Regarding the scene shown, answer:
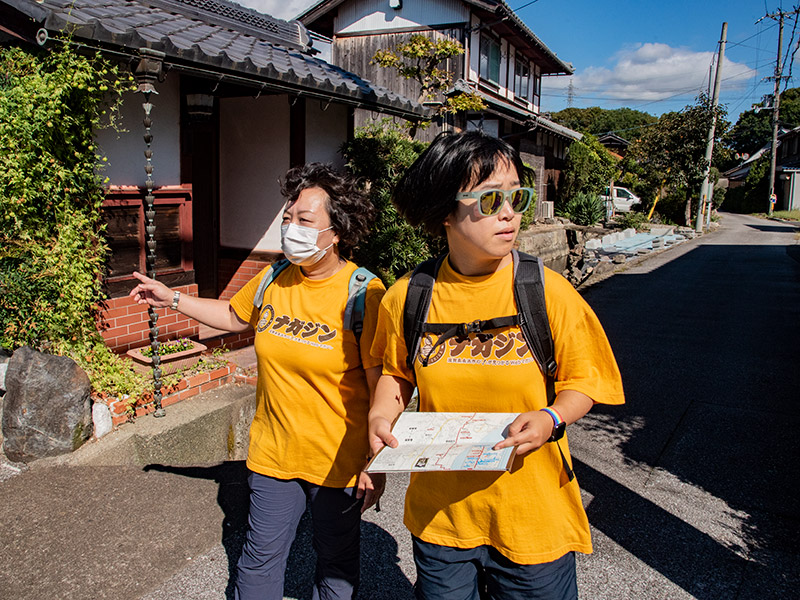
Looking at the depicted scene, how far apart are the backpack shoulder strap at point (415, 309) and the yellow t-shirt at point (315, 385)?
0.34m

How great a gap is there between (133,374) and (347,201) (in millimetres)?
2758

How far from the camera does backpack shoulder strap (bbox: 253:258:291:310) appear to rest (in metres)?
2.59

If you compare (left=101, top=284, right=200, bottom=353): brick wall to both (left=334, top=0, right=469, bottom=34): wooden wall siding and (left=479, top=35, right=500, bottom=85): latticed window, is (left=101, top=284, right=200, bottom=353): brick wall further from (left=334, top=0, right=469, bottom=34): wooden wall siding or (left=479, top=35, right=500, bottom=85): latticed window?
(left=479, top=35, right=500, bottom=85): latticed window

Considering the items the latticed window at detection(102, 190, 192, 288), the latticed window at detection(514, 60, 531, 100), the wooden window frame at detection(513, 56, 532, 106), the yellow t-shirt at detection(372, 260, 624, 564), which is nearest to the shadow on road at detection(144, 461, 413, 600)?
the yellow t-shirt at detection(372, 260, 624, 564)

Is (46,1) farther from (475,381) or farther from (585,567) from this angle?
(585,567)

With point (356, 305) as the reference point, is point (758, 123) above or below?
above

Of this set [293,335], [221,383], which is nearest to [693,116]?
[221,383]

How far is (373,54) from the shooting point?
18109 mm

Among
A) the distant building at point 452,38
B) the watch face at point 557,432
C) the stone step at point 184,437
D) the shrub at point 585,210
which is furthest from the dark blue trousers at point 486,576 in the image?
the shrub at point 585,210

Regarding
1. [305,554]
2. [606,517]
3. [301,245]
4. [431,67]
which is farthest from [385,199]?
[301,245]

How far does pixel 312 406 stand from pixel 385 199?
4.72m

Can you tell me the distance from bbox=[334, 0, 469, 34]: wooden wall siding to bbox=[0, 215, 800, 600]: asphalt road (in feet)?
44.9

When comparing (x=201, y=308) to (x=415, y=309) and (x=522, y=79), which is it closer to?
(x=415, y=309)

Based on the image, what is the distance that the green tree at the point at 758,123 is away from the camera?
65375mm
